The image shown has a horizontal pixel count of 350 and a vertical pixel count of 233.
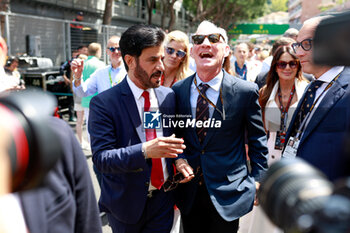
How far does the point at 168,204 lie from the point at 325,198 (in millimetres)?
1866

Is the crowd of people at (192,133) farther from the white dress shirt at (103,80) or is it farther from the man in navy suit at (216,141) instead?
the white dress shirt at (103,80)

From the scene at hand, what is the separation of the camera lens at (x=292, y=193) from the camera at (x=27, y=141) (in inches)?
19.9

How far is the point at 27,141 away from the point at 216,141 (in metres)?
1.87

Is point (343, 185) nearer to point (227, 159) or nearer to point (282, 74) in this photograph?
point (227, 159)

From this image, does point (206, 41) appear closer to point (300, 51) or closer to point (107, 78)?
point (300, 51)

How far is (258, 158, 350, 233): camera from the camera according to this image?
67 centimetres

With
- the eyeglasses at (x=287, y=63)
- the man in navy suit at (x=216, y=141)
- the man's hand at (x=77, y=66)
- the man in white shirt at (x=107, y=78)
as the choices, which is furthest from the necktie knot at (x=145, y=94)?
the man in white shirt at (x=107, y=78)

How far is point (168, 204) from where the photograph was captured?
8.19 feet

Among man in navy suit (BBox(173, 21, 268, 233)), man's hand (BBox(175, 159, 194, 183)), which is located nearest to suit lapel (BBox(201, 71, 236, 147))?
man in navy suit (BBox(173, 21, 268, 233))

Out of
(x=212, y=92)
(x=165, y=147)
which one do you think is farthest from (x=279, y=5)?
(x=165, y=147)

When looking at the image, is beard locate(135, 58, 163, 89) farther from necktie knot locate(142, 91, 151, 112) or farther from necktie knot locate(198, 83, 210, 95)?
necktie knot locate(198, 83, 210, 95)

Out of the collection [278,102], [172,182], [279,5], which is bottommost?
[172,182]

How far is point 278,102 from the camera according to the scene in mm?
3418

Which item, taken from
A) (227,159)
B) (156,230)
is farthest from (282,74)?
(156,230)
